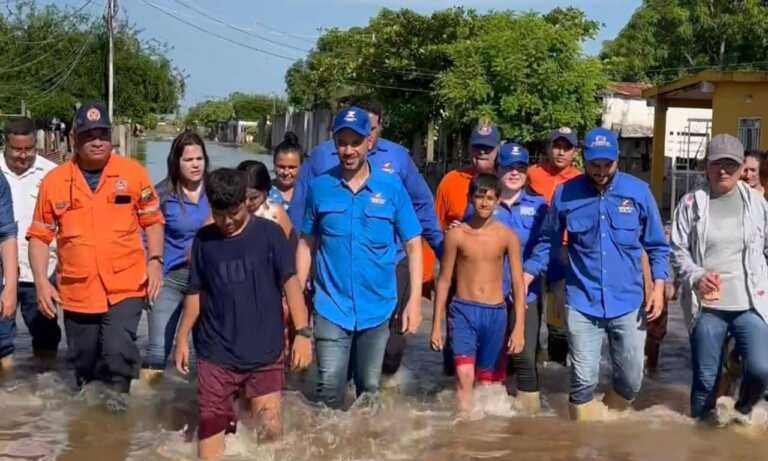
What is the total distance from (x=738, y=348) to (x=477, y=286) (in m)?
1.60

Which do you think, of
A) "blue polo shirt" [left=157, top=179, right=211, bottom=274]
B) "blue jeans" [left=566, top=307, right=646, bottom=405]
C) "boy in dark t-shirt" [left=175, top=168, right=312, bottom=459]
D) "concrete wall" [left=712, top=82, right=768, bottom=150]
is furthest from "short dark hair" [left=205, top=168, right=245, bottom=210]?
"concrete wall" [left=712, top=82, right=768, bottom=150]

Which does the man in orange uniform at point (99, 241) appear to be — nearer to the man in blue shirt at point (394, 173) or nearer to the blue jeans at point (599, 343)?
the man in blue shirt at point (394, 173)

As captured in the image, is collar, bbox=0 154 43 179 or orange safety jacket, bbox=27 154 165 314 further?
collar, bbox=0 154 43 179

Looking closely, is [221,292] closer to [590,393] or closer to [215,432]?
[215,432]

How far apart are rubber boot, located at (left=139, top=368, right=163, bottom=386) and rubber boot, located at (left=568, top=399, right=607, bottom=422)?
2.82 m

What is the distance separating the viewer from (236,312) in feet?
17.7

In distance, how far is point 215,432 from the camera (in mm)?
5527

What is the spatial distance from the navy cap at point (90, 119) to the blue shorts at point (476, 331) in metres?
2.38

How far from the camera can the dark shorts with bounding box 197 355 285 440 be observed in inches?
213

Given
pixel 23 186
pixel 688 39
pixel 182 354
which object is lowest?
→ pixel 182 354

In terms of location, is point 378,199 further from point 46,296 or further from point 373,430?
point 46,296

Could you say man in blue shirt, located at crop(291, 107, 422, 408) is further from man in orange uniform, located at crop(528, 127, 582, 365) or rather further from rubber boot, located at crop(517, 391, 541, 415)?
man in orange uniform, located at crop(528, 127, 582, 365)

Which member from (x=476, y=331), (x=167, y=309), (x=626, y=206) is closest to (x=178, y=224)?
(x=167, y=309)

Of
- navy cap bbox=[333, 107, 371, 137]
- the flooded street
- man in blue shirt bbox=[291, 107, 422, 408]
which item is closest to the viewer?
navy cap bbox=[333, 107, 371, 137]
